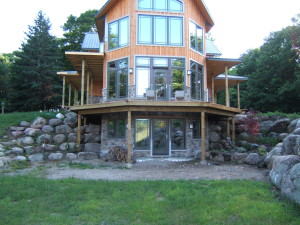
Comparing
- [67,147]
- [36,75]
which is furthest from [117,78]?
[36,75]

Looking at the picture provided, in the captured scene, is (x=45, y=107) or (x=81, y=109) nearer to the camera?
(x=81, y=109)

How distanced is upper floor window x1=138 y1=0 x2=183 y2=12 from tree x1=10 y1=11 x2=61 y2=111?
49.6ft

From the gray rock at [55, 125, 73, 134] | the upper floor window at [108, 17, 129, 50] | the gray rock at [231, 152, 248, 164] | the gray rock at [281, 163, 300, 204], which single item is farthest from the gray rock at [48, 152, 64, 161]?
the gray rock at [281, 163, 300, 204]

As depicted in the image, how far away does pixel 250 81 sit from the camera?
31438 mm

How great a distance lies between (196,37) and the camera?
16891 millimetres

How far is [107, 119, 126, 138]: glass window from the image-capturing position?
1566 centimetres

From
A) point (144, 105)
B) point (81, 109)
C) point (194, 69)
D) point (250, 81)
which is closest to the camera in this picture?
point (144, 105)

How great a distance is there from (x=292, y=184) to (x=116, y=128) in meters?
10.4

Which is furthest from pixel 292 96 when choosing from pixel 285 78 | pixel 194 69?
pixel 194 69

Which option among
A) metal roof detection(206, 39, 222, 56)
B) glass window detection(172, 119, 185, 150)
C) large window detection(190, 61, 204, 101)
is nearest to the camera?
glass window detection(172, 119, 185, 150)

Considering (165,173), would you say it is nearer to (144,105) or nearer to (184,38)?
(144,105)

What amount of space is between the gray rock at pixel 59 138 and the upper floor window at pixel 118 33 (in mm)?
5745

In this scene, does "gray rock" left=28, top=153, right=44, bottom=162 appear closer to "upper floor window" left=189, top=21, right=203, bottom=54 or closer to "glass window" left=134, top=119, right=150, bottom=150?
"glass window" left=134, top=119, right=150, bottom=150

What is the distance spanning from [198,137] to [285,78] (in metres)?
16.8
